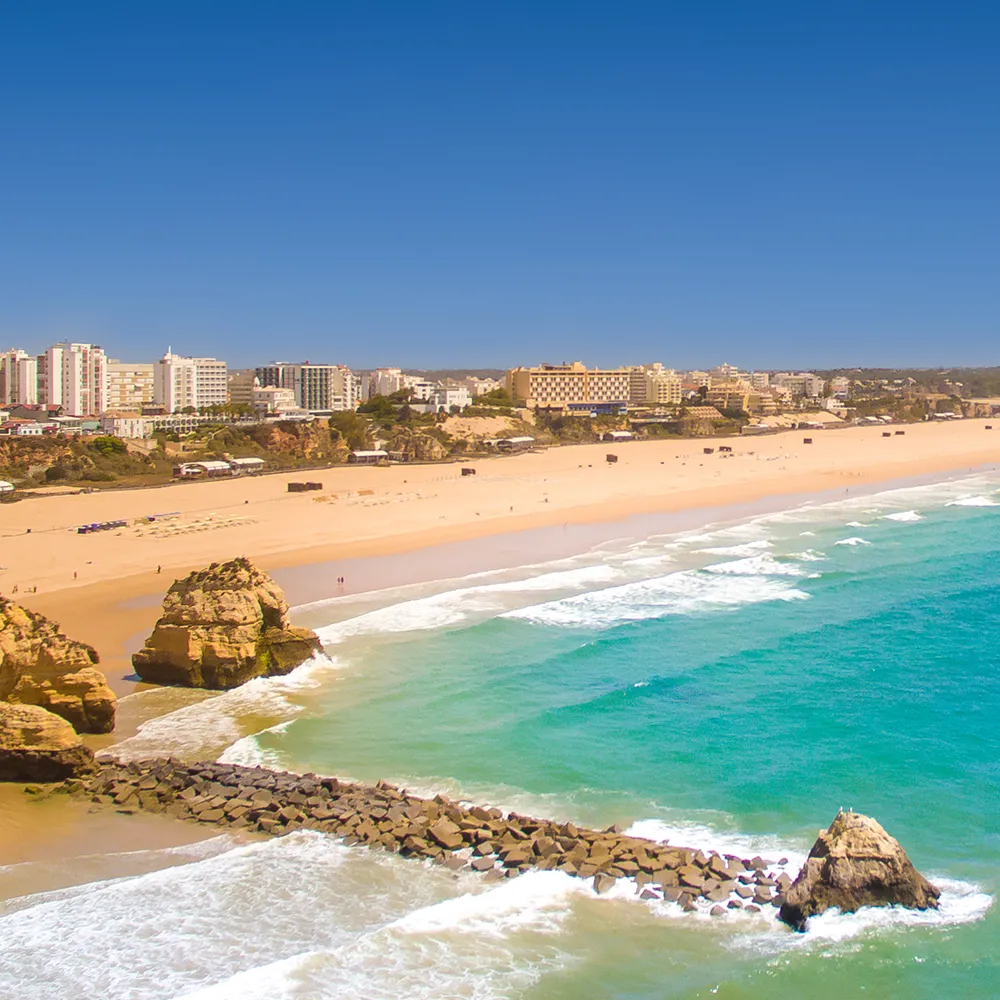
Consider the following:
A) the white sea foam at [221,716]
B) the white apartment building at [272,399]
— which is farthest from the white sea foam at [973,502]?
the white apartment building at [272,399]

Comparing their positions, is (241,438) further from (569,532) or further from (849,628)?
(849,628)

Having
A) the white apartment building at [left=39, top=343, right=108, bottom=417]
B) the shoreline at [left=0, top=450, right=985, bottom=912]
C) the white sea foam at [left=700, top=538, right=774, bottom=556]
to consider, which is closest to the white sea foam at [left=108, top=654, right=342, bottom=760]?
the shoreline at [left=0, top=450, right=985, bottom=912]

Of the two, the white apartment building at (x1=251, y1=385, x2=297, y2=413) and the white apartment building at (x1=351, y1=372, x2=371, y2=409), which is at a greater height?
the white apartment building at (x1=351, y1=372, x2=371, y2=409)

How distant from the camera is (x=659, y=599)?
29.3 m

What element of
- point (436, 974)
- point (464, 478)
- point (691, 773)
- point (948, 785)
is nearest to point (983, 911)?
point (948, 785)

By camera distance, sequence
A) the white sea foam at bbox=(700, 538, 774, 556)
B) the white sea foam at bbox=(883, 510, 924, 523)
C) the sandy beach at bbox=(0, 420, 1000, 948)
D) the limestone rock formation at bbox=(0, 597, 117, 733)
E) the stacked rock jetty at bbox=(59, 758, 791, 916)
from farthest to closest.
Result: 1. the white sea foam at bbox=(883, 510, 924, 523)
2. the white sea foam at bbox=(700, 538, 774, 556)
3. the limestone rock formation at bbox=(0, 597, 117, 733)
4. the sandy beach at bbox=(0, 420, 1000, 948)
5. the stacked rock jetty at bbox=(59, 758, 791, 916)

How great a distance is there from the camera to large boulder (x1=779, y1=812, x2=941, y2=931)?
11719 mm

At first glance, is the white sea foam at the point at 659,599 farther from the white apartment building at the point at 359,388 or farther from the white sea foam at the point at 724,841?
the white apartment building at the point at 359,388

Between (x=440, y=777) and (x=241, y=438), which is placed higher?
(x=241, y=438)

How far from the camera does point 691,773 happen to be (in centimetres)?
1631

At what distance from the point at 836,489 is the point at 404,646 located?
43895 millimetres

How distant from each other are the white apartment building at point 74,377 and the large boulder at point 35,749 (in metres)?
102

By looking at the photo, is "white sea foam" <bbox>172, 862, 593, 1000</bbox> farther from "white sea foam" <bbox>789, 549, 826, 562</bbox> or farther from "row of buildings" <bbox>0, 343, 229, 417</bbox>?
"row of buildings" <bbox>0, 343, 229, 417</bbox>

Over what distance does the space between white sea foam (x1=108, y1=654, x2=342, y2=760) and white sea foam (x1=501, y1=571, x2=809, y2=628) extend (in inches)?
279
